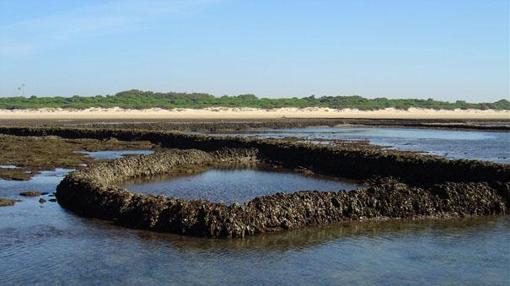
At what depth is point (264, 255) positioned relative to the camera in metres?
13.9

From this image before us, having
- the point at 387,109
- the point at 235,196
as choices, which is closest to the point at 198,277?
the point at 235,196

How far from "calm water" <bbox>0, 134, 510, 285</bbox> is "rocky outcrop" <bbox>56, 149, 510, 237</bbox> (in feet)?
1.67

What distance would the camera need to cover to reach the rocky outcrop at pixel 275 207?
1597 centimetres

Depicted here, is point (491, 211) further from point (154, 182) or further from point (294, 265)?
point (154, 182)

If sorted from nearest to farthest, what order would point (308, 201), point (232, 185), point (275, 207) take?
point (275, 207), point (308, 201), point (232, 185)

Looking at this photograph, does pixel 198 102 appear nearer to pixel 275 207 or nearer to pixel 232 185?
pixel 232 185

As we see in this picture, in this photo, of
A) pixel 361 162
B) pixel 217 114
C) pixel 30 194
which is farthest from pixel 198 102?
pixel 30 194

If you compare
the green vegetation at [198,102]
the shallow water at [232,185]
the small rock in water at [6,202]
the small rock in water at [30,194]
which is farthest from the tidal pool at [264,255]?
the green vegetation at [198,102]

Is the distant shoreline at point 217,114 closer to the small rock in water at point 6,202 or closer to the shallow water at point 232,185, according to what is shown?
the shallow water at point 232,185

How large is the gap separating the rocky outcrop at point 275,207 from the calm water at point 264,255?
510 millimetres

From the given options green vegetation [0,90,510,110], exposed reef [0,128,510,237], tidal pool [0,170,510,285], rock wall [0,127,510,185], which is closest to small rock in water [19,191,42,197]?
exposed reef [0,128,510,237]

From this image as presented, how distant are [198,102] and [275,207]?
141 m

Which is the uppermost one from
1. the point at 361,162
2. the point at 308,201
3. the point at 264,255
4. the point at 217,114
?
the point at 217,114

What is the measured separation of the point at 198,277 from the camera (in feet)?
40.1
